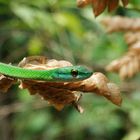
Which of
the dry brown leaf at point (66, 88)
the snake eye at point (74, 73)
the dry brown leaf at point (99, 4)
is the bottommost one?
the snake eye at point (74, 73)

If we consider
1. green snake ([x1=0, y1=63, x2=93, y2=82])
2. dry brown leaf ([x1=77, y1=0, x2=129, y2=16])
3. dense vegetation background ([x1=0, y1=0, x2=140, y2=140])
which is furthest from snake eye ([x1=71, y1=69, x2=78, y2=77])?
dense vegetation background ([x1=0, y1=0, x2=140, y2=140])

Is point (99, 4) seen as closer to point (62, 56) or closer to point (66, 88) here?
point (66, 88)

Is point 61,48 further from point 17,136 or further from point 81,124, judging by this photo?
point 17,136

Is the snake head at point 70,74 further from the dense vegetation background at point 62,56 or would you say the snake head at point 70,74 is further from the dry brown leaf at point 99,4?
the dense vegetation background at point 62,56

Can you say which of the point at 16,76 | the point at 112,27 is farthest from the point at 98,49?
the point at 16,76

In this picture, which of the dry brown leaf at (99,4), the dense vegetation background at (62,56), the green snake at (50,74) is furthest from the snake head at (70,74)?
the dense vegetation background at (62,56)

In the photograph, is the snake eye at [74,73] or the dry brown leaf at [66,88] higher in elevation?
the dry brown leaf at [66,88]

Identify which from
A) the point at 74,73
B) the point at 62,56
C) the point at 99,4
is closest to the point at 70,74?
the point at 74,73
